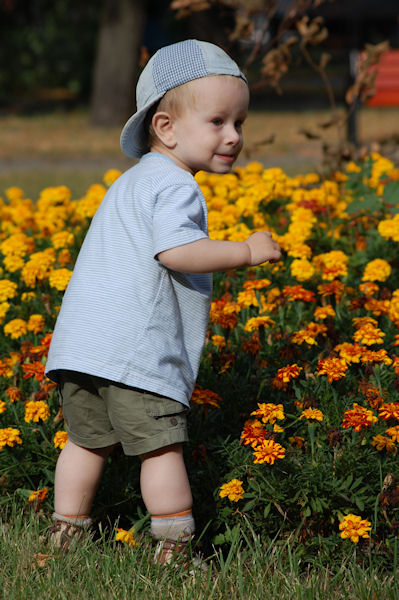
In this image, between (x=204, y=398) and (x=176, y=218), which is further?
(x=204, y=398)

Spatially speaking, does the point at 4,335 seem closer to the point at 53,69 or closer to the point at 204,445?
the point at 204,445

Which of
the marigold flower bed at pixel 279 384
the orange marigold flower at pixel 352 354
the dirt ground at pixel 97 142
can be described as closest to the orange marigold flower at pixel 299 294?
the marigold flower bed at pixel 279 384

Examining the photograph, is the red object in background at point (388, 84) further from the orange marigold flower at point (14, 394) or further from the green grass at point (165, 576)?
the green grass at point (165, 576)

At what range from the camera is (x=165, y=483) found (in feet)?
8.11

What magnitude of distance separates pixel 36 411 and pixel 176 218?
2.94 feet

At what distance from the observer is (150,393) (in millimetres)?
2463

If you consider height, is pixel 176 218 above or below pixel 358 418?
above

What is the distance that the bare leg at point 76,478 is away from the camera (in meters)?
2.61

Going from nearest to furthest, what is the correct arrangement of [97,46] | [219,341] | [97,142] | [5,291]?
[219,341], [5,291], [97,142], [97,46]

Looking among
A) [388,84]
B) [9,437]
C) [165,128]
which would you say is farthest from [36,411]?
[388,84]

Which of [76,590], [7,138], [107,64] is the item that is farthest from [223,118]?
[107,64]

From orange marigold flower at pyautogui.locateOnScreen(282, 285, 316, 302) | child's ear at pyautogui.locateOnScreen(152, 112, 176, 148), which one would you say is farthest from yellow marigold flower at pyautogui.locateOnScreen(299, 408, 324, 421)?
child's ear at pyautogui.locateOnScreen(152, 112, 176, 148)

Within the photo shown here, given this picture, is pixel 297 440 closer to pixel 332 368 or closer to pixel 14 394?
pixel 332 368

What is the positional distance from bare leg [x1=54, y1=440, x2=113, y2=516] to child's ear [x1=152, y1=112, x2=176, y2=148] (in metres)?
0.94
